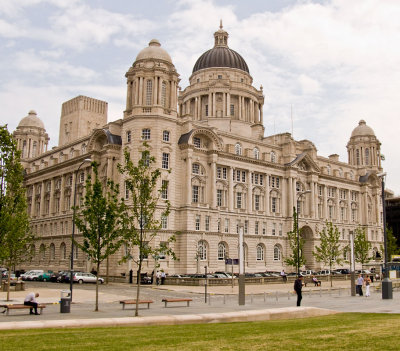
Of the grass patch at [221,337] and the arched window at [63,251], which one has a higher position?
the arched window at [63,251]

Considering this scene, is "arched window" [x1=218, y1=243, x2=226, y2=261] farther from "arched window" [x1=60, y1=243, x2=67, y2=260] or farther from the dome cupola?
the dome cupola

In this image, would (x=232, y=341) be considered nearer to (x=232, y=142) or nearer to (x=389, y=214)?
(x=232, y=142)

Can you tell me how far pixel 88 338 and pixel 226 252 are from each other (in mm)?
60061

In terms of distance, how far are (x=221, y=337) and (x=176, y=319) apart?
15.5 feet

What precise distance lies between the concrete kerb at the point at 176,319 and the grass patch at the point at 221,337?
29.9 inches

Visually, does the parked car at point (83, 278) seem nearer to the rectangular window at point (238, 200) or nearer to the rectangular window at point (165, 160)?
the rectangular window at point (165, 160)

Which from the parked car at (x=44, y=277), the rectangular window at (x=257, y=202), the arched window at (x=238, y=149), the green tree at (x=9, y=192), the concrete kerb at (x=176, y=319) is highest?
the arched window at (x=238, y=149)

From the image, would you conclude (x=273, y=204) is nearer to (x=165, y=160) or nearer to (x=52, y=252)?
(x=165, y=160)

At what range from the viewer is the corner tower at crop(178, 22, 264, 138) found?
9675cm

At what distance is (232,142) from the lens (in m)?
80.2

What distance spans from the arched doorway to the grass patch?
231 ft

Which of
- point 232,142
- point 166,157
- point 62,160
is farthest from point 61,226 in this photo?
point 232,142

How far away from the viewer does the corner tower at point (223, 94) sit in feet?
317

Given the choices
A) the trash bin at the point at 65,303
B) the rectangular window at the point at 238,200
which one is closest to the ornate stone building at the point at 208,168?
the rectangular window at the point at 238,200
